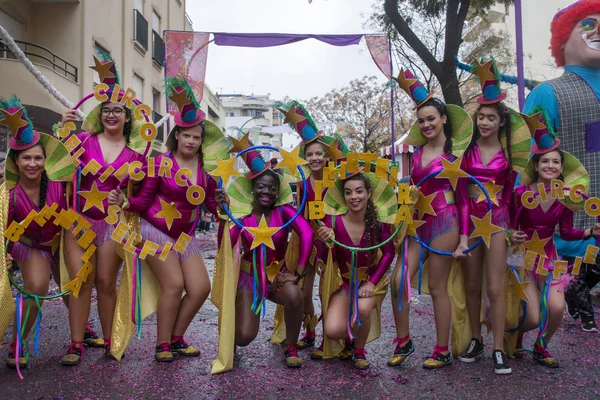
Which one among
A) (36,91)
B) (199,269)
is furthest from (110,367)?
(36,91)

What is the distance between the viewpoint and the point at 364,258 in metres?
3.65

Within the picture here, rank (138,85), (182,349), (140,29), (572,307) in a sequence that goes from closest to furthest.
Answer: (182,349)
(572,307)
(140,29)
(138,85)

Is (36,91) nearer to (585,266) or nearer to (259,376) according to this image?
(259,376)

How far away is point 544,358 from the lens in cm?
357

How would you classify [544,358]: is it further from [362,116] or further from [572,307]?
[362,116]

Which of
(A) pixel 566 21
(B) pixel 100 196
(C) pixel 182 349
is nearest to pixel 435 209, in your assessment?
(C) pixel 182 349

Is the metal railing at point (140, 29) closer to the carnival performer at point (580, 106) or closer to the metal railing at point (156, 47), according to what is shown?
the metal railing at point (156, 47)

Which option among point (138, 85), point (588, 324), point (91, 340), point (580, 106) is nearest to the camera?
point (91, 340)

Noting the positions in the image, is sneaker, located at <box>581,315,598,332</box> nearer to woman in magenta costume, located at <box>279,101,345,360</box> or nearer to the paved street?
the paved street

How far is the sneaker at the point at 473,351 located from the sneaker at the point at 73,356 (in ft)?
8.73

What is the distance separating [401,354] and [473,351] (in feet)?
1.71

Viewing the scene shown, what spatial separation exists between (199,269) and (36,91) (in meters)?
7.31

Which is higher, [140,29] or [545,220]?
[140,29]

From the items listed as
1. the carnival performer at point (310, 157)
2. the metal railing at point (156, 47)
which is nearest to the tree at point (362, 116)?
the metal railing at point (156, 47)
